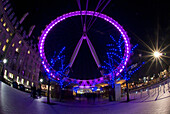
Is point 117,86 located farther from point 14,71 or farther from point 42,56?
point 14,71

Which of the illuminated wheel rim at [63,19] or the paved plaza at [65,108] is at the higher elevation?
the illuminated wheel rim at [63,19]

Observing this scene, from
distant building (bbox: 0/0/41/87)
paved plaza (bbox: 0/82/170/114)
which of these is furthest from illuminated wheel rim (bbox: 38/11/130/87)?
paved plaza (bbox: 0/82/170/114)

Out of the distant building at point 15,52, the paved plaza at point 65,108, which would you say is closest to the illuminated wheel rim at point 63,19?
the distant building at point 15,52

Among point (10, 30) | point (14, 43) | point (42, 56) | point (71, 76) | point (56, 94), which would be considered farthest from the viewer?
point (71, 76)

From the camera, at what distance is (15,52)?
139 feet

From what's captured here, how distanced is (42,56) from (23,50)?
24.8 meters

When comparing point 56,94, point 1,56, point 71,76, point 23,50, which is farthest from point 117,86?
point 23,50

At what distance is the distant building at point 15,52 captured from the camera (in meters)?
33.4

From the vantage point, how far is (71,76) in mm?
46812

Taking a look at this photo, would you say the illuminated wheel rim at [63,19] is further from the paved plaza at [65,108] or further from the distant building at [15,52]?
the paved plaza at [65,108]

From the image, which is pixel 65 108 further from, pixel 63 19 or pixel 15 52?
pixel 15 52

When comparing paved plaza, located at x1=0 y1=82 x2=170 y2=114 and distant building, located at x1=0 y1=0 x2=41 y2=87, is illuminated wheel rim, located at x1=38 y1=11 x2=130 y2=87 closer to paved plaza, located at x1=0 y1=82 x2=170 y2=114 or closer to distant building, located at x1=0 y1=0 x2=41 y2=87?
distant building, located at x1=0 y1=0 x2=41 y2=87

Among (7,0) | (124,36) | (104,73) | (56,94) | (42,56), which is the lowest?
(56,94)

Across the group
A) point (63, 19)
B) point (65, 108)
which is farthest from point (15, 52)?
point (65, 108)
